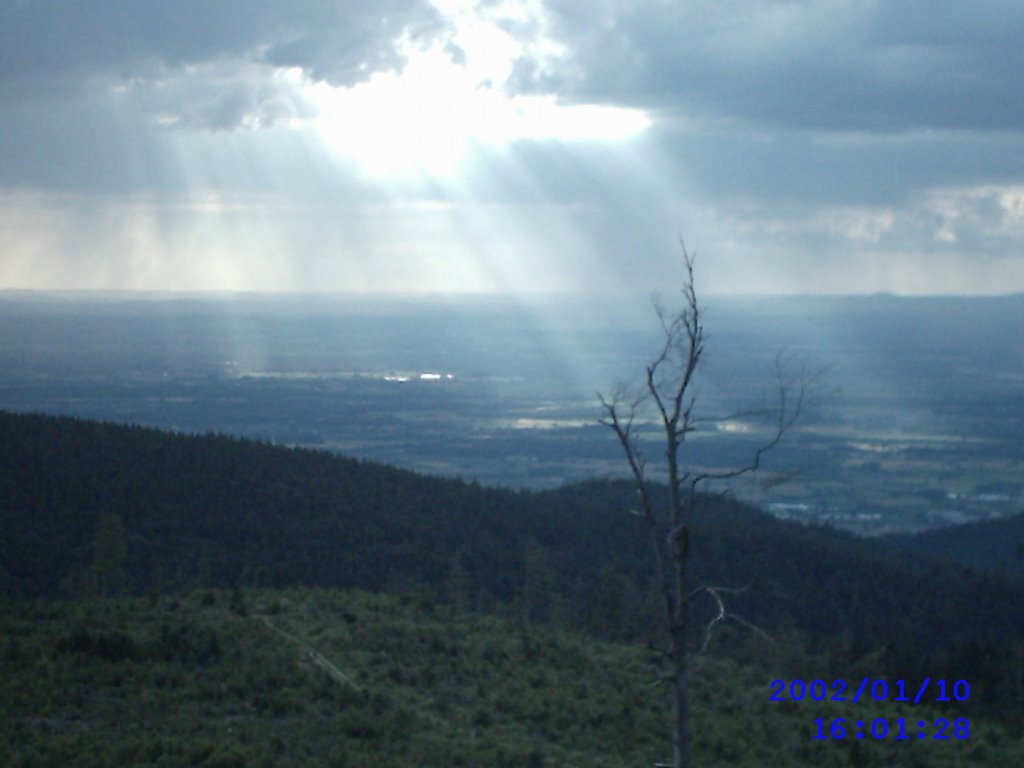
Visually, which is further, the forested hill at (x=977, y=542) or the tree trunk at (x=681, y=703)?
the forested hill at (x=977, y=542)

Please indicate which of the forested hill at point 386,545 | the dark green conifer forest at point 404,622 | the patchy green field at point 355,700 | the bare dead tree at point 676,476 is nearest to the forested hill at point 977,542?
the dark green conifer forest at point 404,622

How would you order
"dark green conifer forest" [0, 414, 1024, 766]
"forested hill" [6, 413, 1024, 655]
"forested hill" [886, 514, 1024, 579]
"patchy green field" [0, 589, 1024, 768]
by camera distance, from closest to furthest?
1. "patchy green field" [0, 589, 1024, 768]
2. "dark green conifer forest" [0, 414, 1024, 766]
3. "forested hill" [6, 413, 1024, 655]
4. "forested hill" [886, 514, 1024, 579]

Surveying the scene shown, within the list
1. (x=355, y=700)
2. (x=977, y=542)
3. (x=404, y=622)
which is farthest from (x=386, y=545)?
(x=977, y=542)

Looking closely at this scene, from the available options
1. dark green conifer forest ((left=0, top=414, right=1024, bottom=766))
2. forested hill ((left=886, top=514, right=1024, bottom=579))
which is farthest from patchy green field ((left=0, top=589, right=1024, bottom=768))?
forested hill ((left=886, top=514, right=1024, bottom=579))

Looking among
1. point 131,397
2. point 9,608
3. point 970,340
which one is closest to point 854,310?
point 970,340

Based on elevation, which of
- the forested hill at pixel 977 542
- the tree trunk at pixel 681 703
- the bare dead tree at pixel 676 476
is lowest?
the forested hill at pixel 977 542

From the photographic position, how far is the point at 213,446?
39.9 m

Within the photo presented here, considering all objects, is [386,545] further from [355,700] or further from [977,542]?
[977,542]

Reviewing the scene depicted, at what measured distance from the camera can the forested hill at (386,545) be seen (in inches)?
1179

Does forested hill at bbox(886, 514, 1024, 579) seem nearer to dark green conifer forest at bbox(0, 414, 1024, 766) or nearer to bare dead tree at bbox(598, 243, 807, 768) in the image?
dark green conifer forest at bbox(0, 414, 1024, 766)

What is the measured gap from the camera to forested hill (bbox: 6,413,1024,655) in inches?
1179

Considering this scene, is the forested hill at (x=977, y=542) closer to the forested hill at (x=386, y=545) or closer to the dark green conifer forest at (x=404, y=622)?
the dark green conifer forest at (x=404, y=622)

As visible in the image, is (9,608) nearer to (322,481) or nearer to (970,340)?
(322,481)

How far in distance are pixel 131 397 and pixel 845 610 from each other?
51117mm
